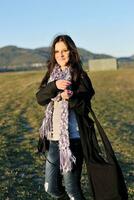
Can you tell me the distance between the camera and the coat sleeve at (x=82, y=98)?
21.0 ft

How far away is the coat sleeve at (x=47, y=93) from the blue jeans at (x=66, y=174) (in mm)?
554

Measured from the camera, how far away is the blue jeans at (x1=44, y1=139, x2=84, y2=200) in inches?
253

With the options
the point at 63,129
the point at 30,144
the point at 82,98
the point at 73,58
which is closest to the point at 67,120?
the point at 63,129

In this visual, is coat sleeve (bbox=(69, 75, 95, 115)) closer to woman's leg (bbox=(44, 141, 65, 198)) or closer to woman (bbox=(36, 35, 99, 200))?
woman (bbox=(36, 35, 99, 200))

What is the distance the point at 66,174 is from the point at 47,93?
3.45ft

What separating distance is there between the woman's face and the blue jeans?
1.04 meters

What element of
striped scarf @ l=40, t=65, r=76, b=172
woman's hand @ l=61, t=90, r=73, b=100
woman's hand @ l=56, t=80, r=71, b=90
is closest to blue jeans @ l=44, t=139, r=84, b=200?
striped scarf @ l=40, t=65, r=76, b=172

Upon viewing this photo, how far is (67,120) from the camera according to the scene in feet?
20.7

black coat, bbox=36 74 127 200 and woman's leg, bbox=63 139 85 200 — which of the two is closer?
black coat, bbox=36 74 127 200

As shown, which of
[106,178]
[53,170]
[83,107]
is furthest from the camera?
[53,170]

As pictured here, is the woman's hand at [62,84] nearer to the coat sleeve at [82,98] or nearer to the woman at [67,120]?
the woman at [67,120]

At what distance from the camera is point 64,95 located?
6359 millimetres

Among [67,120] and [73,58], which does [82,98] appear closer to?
[67,120]

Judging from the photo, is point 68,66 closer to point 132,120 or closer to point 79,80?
point 79,80
